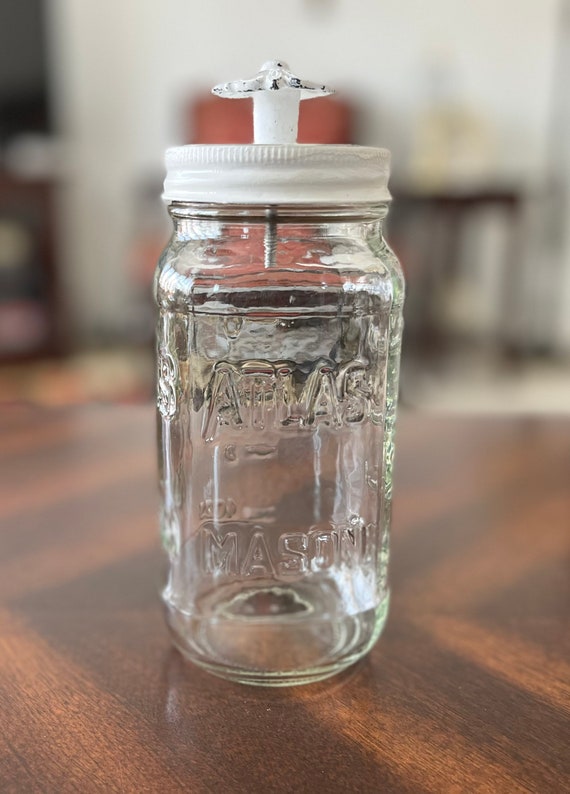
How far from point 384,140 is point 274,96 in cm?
259

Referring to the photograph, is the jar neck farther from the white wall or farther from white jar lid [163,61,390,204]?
the white wall

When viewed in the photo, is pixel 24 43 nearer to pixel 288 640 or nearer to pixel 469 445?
pixel 469 445

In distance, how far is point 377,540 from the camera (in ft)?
1.53

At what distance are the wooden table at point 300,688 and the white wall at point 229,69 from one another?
86.3 inches

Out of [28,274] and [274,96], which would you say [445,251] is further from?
[274,96]

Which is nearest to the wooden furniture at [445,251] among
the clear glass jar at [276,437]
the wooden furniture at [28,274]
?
the wooden furniture at [28,274]

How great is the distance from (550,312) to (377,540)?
8.37 ft

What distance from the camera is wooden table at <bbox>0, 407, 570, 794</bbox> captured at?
0.34m

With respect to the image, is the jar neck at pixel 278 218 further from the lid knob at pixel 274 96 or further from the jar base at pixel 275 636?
the jar base at pixel 275 636

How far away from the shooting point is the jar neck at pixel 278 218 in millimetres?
380

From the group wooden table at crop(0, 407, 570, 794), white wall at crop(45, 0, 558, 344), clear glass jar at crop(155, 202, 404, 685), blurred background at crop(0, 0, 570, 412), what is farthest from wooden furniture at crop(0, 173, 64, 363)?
clear glass jar at crop(155, 202, 404, 685)

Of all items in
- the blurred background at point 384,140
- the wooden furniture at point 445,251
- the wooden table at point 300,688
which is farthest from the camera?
the blurred background at point 384,140

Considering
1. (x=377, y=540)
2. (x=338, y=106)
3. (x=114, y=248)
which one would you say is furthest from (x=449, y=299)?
(x=377, y=540)

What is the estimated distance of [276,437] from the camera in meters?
0.46
